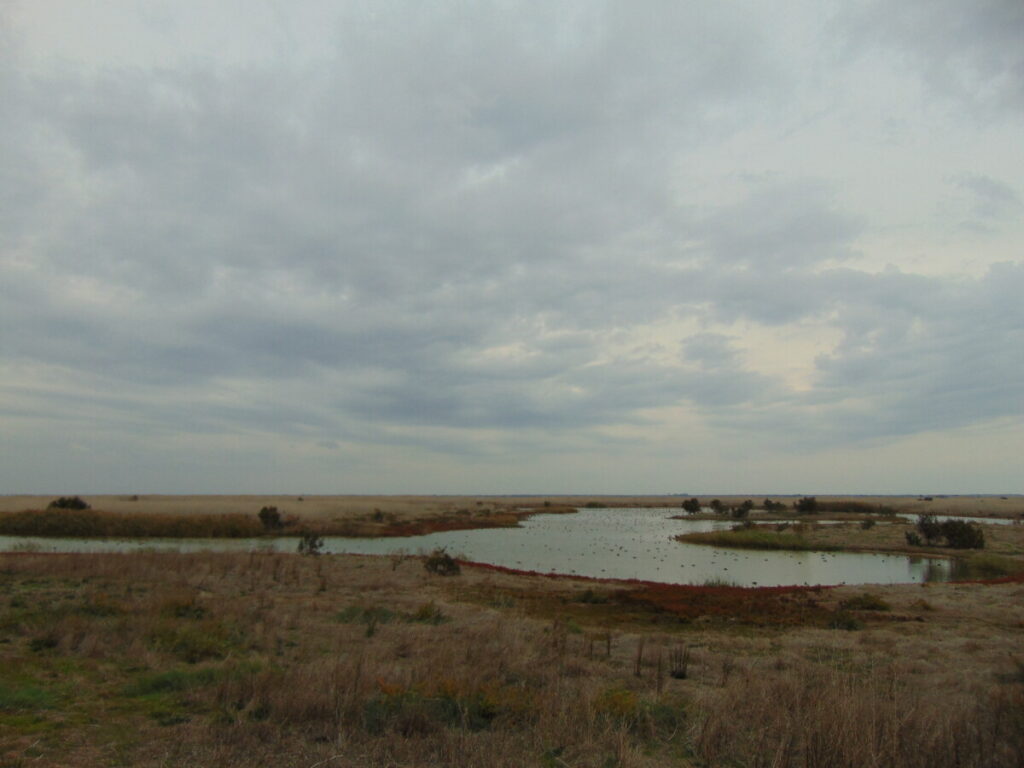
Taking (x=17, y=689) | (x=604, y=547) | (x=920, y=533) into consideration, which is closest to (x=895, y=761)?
(x=17, y=689)

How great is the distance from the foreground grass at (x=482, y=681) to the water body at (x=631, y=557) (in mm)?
12073

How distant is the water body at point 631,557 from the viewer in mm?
30938

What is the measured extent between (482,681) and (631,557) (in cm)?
3073

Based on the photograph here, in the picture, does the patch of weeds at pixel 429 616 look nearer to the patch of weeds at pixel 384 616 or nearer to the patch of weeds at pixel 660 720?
the patch of weeds at pixel 384 616

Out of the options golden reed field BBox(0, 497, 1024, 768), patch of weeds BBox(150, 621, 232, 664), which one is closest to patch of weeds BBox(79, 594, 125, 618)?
golden reed field BBox(0, 497, 1024, 768)

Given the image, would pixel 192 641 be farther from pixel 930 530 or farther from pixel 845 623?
pixel 930 530

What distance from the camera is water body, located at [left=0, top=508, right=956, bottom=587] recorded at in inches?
1218

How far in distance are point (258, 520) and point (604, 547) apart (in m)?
33.0

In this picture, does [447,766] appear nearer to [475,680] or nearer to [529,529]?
[475,680]

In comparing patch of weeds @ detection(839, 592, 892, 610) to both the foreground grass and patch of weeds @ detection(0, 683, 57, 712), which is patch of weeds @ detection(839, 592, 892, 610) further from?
patch of weeds @ detection(0, 683, 57, 712)

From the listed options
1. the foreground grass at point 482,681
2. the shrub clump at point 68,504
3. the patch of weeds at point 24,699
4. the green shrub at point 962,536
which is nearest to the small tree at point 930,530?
the green shrub at point 962,536

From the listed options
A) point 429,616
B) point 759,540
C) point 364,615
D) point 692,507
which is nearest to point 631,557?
point 759,540

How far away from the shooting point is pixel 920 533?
→ 4575 cm

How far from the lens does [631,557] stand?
37.8 meters
